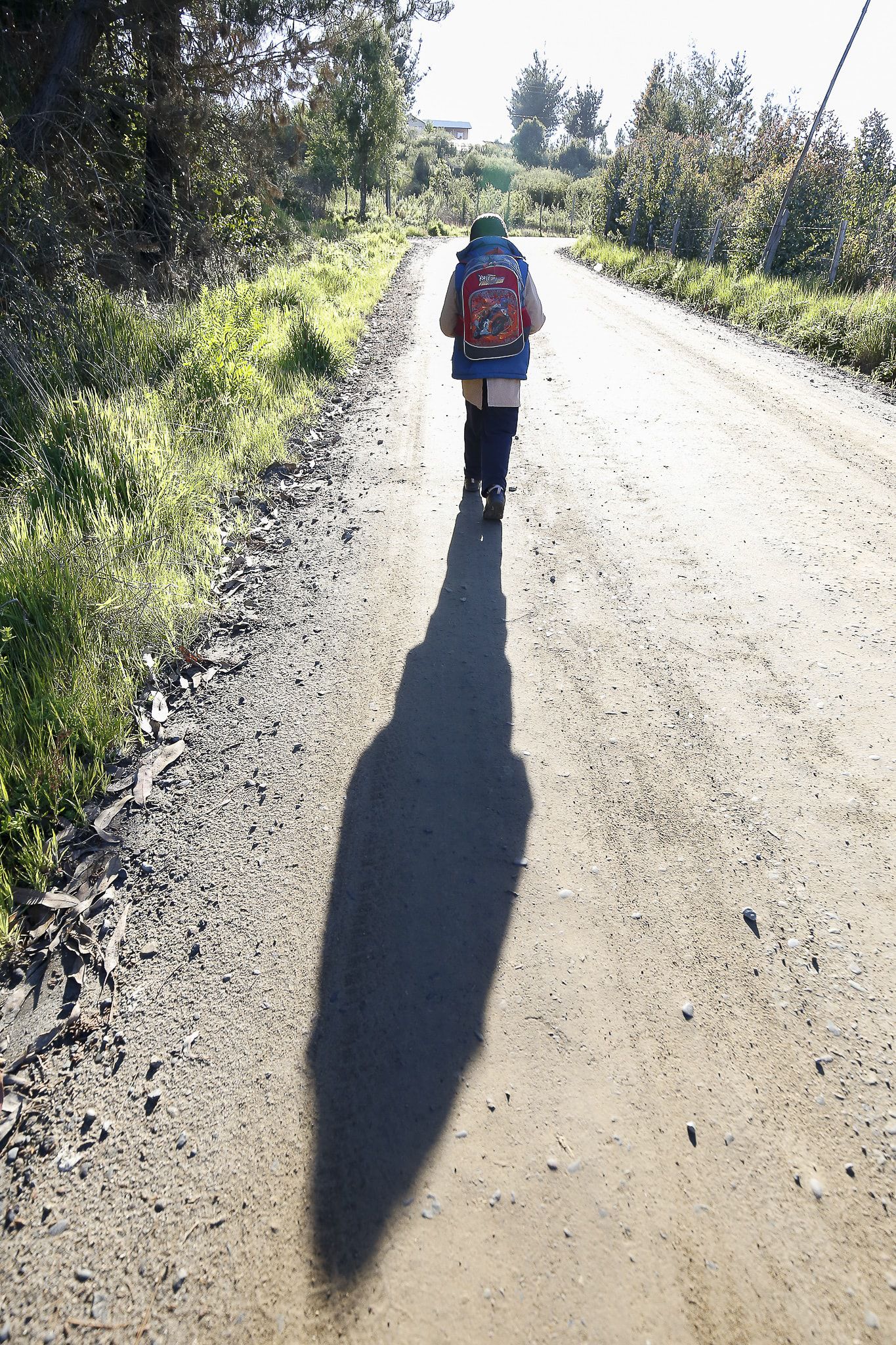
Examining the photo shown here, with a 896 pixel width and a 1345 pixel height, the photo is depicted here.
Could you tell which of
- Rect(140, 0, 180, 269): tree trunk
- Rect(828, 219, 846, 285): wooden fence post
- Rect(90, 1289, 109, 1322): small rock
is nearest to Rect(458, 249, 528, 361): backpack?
Rect(90, 1289, 109, 1322): small rock

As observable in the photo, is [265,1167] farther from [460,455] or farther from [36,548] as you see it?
[460,455]

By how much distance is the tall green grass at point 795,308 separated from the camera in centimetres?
938

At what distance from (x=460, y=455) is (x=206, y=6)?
6602 mm

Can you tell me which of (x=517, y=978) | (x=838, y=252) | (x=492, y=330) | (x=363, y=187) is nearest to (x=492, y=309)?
(x=492, y=330)

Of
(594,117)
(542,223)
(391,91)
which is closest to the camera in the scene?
(391,91)

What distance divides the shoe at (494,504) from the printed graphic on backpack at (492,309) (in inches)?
33.9

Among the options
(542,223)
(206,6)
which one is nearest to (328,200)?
(542,223)

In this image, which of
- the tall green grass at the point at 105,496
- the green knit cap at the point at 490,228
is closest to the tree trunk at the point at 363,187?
the tall green grass at the point at 105,496

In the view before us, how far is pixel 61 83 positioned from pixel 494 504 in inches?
277

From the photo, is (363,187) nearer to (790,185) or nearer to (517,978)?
(790,185)

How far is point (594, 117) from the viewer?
241 ft

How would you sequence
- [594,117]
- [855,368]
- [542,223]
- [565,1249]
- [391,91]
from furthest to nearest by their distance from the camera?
[594,117], [542,223], [391,91], [855,368], [565,1249]

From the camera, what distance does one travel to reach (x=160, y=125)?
8.05 meters

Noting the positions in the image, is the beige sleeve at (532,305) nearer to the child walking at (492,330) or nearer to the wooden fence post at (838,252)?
the child walking at (492,330)
